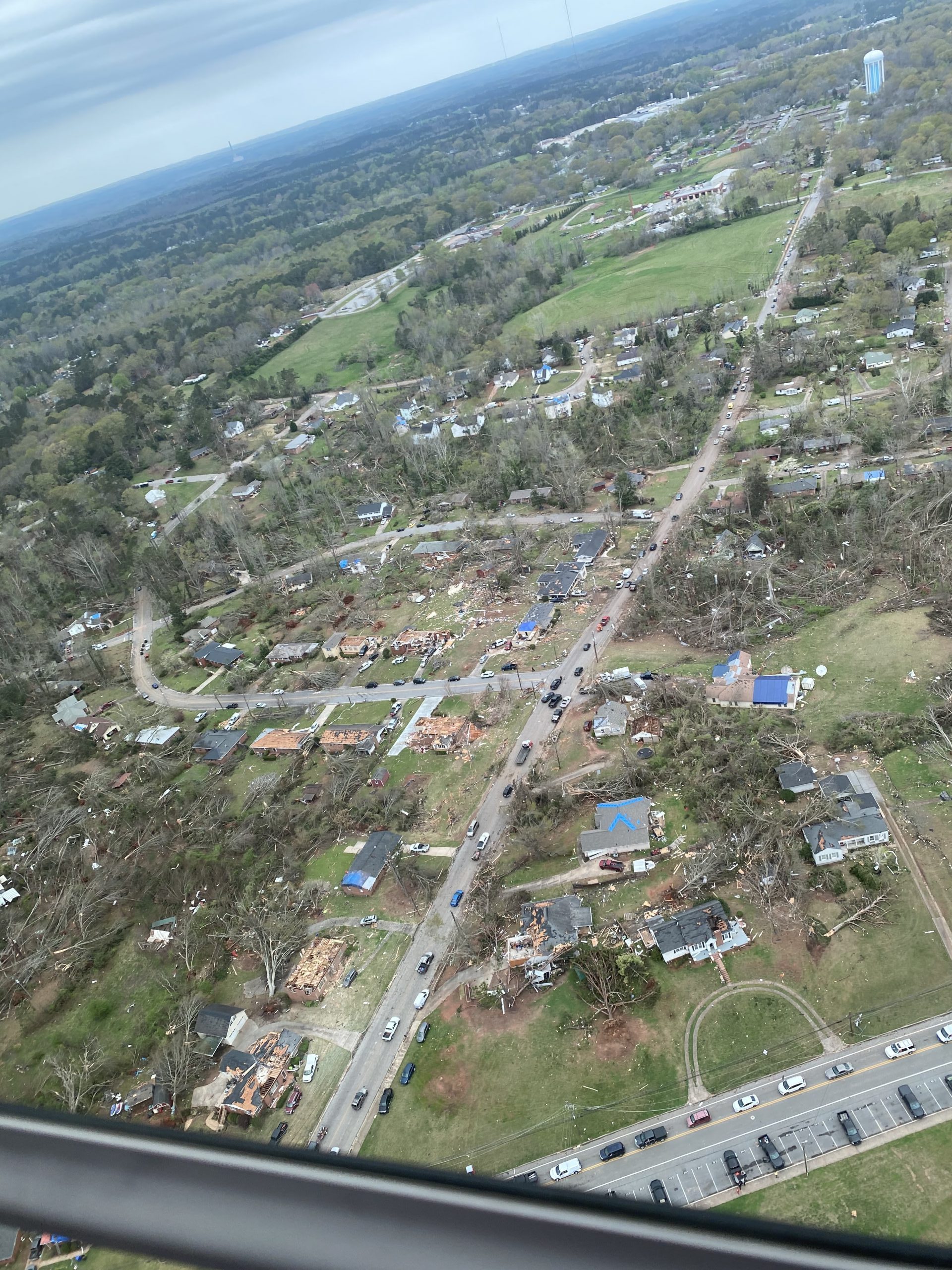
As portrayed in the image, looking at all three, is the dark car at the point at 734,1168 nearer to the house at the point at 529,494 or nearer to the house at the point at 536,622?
the house at the point at 536,622

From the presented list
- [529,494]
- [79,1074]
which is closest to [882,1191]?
[79,1074]

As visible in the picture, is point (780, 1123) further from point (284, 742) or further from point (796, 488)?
point (796, 488)

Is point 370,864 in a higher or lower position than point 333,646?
lower

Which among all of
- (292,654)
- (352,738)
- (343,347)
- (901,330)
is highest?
(343,347)

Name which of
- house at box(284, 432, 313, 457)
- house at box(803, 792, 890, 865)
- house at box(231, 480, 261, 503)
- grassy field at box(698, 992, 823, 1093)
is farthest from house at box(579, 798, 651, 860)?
house at box(284, 432, 313, 457)

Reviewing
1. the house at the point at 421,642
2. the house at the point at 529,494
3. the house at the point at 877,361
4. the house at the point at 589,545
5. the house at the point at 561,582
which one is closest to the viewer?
the house at the point at 421,642

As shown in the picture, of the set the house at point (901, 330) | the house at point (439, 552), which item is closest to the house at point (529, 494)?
the house at point (439, 552)
